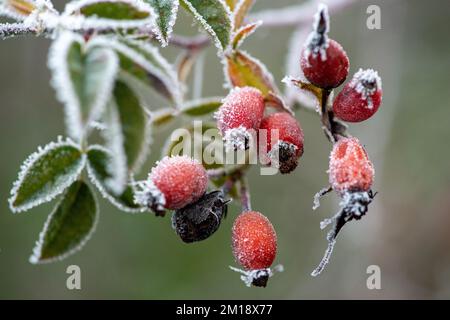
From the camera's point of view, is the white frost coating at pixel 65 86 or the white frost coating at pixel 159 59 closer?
the white frost coating at pixel 65 86

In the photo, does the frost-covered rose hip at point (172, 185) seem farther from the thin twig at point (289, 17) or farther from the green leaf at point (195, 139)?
the thin twig at point (289, 17)

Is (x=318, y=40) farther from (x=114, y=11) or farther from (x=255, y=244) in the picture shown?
(x=114, y=11)

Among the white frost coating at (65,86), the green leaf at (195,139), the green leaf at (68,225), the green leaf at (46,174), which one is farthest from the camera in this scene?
the green leaf at (195,139)

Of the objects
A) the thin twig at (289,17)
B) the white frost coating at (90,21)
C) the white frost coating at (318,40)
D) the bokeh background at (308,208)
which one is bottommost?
the bokeh background at (308,208)

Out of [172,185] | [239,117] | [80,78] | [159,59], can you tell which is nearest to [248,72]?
[159,59]

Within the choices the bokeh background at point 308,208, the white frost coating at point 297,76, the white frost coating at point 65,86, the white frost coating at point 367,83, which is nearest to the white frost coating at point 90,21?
the white frost coating at point 65,86
